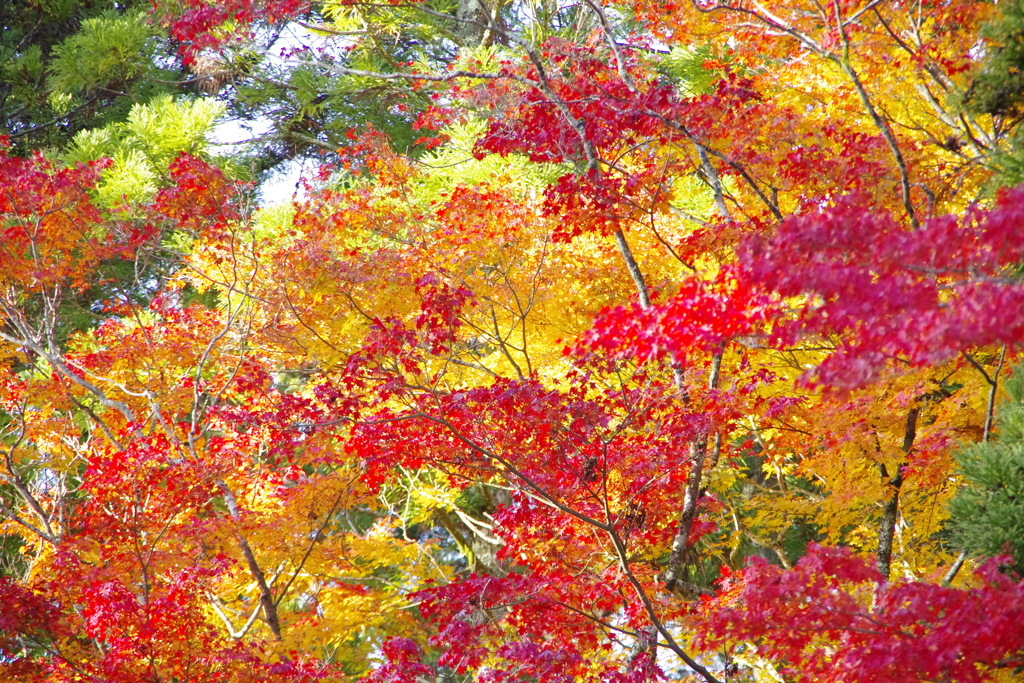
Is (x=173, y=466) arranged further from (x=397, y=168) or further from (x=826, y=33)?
(x=826, y=33)

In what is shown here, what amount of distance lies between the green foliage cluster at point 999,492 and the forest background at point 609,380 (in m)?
0.02

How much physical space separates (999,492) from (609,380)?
14.0 feet

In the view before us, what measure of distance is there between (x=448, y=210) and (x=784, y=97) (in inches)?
133

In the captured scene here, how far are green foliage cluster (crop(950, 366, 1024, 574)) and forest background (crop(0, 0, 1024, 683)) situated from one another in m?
0.02

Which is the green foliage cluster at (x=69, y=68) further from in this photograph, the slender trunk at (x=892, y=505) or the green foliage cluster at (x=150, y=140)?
the slender trunk at (x=892, y=505)

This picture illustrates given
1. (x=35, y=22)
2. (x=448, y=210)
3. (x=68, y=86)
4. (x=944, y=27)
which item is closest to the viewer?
(x=944, y=27)

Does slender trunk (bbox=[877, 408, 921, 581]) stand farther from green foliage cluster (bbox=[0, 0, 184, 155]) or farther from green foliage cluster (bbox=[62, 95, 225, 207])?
green foliage cluster (bbox=[0, 0, 184, 155])

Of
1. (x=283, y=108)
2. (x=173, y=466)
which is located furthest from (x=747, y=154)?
(x=283, y=108)

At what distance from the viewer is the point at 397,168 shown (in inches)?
372

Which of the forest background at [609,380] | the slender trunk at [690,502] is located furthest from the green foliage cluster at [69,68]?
the slender trunk at [690,502]

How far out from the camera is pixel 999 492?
140 inches

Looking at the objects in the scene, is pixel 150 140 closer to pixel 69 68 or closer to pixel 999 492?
pixel 69 68

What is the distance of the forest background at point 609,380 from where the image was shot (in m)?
3.29

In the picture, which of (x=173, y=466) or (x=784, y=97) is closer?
(x=173, y=466)
